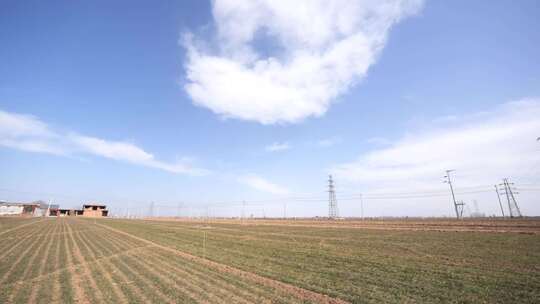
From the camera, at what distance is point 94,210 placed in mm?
173000

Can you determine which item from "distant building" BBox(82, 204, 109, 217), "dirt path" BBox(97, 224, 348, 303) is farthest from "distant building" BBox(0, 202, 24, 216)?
"dirt path" BBox(97, 224, 348, 303)

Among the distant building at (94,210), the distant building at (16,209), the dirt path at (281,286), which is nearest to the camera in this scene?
the dirt path at (281,286)

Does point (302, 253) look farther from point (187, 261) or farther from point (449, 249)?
point (449, 249)

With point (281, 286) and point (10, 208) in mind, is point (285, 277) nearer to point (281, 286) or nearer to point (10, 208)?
point (281, 286)

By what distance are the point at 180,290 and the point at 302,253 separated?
12.9 m

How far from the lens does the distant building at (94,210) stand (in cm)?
17050

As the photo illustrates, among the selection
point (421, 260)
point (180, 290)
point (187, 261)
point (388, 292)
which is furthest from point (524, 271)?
point (187, 261)

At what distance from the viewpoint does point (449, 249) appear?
80.6 ft

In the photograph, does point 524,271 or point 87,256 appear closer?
point 524,271

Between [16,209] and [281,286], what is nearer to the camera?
[281,286]

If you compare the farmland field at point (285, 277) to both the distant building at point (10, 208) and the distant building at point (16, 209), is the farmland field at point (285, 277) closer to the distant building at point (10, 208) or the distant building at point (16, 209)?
the distant building at point (16, 209)

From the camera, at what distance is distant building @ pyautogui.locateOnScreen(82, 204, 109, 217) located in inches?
6713

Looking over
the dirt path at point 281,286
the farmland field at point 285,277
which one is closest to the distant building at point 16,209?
the farmland field at point 285,277

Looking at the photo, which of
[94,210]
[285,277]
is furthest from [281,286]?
[94,210]
